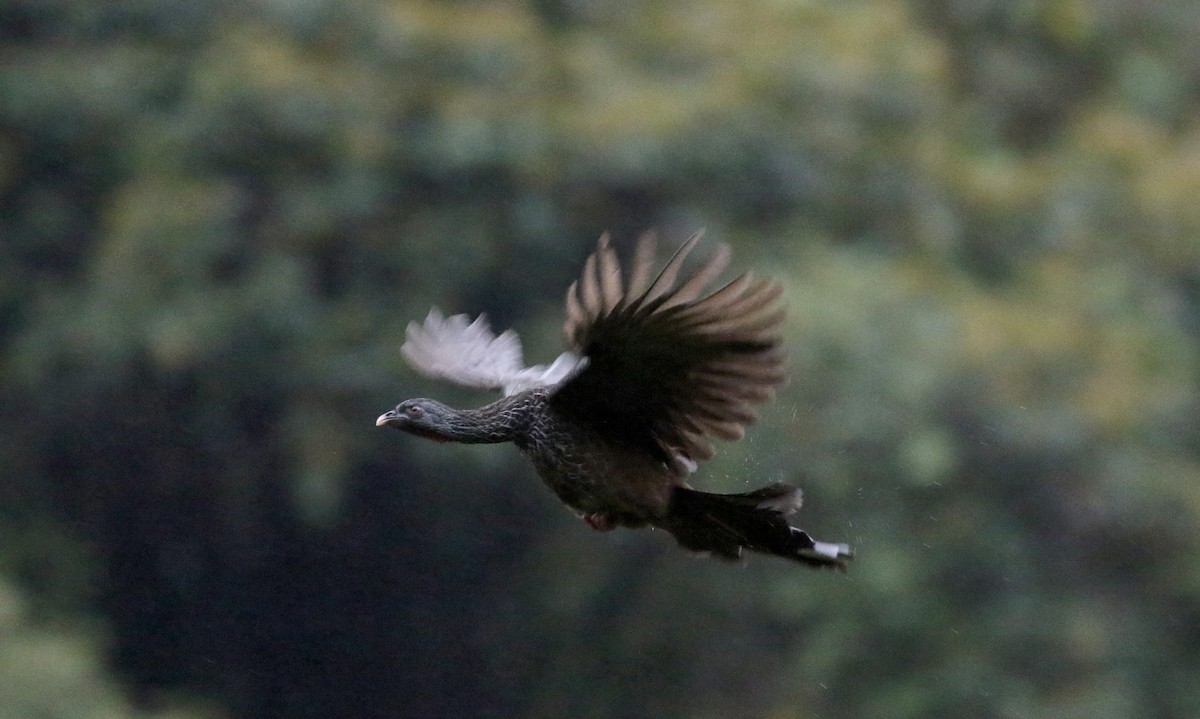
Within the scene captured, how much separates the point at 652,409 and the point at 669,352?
0.82ft

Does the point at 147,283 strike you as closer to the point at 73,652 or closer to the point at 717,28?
the point at 73,652

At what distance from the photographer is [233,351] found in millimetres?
11117

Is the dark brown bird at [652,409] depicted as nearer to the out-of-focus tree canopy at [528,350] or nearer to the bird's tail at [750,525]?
the bird's tail at [750,525]

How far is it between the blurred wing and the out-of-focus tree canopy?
5.18 m

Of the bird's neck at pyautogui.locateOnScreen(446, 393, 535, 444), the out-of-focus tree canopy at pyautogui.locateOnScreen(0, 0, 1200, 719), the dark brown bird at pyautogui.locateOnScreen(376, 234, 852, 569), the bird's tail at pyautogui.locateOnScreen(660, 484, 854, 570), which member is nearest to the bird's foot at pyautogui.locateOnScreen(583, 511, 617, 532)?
the dark brown bird at pyautogui.locateOnScreen(376, 234, 852, 569)

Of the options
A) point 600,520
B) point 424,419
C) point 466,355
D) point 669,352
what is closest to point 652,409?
point 669,352

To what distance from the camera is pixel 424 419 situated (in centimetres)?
429

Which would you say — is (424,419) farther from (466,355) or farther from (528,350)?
(528,350)

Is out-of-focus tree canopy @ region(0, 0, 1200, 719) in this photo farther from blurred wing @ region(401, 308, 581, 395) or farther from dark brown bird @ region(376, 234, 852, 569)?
dark brown bird @ region(376, 234, 852, 569)

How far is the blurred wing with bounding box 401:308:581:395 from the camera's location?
4660mm

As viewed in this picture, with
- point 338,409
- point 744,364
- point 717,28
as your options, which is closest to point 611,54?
point 717,28

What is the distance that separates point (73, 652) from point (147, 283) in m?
2.51

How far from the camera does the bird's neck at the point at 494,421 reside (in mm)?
4129

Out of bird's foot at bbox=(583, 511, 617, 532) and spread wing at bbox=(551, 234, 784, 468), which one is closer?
spread wing at bbox=(551, 234, 784, 468)
